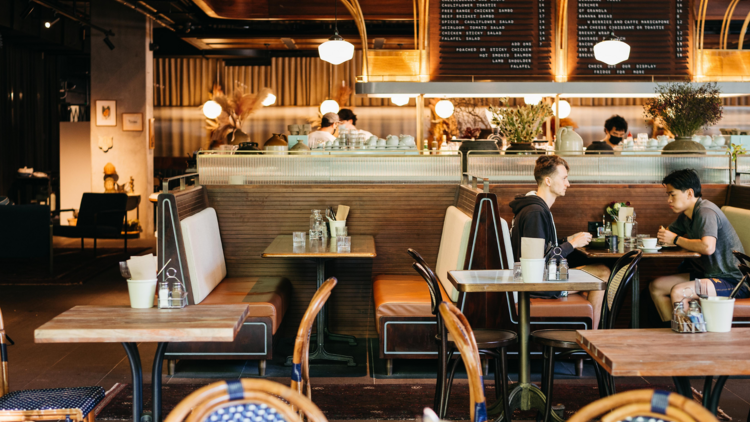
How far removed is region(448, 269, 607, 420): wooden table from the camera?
2773 millimetres

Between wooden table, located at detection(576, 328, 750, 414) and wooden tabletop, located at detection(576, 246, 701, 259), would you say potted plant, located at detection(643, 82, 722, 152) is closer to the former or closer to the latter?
wooden tabletop, located at detection(576, 246, 701, 259)

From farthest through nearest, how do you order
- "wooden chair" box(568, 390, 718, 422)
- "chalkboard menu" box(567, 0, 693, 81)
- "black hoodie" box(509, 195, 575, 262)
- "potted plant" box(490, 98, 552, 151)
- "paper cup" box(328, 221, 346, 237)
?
"chalkboard menu" box(567, 0, 693, 81) → "potted plant" box(490, 98, 552, 151) → "paper cup" box(328, 221, 346, 237) → "black hoodie" box(509, 195, 575, 262) → "wooden chair" box(568, 390, 718, 422)

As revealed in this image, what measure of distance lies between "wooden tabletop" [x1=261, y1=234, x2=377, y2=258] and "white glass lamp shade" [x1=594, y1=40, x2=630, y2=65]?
2451 millimetres

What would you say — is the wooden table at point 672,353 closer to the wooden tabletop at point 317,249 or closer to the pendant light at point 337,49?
the wooden tabletop at point 317,249

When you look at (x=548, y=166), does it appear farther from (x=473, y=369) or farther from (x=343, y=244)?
(x=473, y=369)

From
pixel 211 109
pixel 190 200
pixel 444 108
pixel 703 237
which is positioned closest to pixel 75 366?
pixel 190 200

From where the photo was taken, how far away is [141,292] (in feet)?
8.50

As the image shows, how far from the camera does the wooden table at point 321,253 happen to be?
12.8 feet

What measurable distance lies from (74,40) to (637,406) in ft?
44.6

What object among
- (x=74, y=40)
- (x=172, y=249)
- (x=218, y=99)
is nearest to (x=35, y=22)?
(x=74, y=40)

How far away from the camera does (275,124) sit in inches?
500

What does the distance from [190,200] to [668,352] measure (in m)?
3.15

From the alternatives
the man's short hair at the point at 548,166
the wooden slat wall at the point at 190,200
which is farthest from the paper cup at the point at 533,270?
the wooden slat wall at the point at 190,200

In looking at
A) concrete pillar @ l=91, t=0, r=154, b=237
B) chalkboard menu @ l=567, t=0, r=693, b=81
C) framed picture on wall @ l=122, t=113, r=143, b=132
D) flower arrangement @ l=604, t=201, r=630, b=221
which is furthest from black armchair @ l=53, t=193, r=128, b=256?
flower arrangement @ l=604, t=201, r=630, b=221
